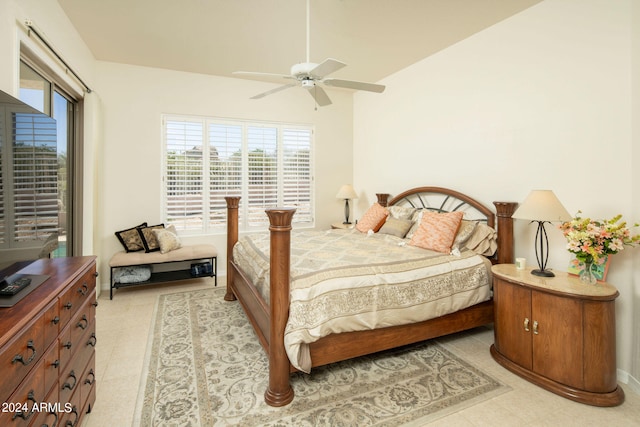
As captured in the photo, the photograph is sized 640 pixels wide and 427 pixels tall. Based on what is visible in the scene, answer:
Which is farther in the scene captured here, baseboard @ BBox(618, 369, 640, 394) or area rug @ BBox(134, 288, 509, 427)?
baseboard @ BBox(618, 369, 640, 394)

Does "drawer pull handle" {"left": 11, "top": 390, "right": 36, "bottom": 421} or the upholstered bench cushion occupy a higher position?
the upholstered bench cushion

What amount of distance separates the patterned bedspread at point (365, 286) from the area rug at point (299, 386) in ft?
1.07

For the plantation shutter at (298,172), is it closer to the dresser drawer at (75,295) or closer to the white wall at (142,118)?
the white wall at (142,118)

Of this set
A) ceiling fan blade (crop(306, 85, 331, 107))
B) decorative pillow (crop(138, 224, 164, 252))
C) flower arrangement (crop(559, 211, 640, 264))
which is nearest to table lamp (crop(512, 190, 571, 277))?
flower arrangement (crop(559, 211, 640, 264))

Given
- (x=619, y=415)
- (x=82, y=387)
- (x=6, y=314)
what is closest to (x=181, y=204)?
(x=82, y=387)

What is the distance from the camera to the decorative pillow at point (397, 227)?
3.78 meters

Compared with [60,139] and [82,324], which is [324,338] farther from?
[60,139]

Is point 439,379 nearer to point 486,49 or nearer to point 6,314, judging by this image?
point 6,314

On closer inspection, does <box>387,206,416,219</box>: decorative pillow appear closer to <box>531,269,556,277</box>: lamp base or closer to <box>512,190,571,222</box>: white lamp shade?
<box>512,190,571,222</box>: white lamp shade

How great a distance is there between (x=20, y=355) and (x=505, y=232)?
3.38 meters

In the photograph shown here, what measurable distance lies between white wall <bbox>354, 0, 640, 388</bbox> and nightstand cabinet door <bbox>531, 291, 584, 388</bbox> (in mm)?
589

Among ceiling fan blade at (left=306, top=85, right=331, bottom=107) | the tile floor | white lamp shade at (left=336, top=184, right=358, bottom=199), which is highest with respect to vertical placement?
ceiling fan blade at (left=306, top=85, right=331, bottom=107)

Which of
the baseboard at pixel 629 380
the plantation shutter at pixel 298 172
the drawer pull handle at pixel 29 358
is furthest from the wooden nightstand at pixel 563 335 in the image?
the plantation shutter at pixel 298 172

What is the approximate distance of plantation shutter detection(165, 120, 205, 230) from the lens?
15.0 feet
